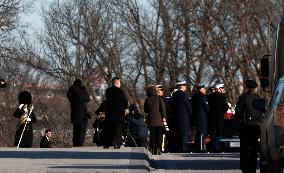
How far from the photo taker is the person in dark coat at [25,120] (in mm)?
33125

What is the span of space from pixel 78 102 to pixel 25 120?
5.87 feet

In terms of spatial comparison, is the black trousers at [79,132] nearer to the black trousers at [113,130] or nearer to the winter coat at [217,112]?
the winter coat at [217,112]

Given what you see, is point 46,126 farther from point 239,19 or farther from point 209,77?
point 239,19

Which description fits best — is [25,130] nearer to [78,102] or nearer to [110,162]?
[78,102]

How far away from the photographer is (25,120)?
109ft

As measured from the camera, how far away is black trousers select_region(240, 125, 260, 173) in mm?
21422

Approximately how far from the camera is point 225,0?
5259 centimetres

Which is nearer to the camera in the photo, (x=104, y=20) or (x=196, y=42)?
(x=196, y=42)

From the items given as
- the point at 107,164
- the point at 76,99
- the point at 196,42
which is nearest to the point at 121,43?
the point at 196,42

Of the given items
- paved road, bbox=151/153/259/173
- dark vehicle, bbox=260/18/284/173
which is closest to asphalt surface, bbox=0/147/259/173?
paved road, bbox=151/153/259/173

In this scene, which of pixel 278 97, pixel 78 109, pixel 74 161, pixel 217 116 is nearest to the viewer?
pixel 278 97

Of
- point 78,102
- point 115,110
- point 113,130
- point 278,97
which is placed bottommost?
point 278,97

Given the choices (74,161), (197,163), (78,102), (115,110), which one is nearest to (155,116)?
(115,110)

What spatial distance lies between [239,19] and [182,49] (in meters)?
10.6
